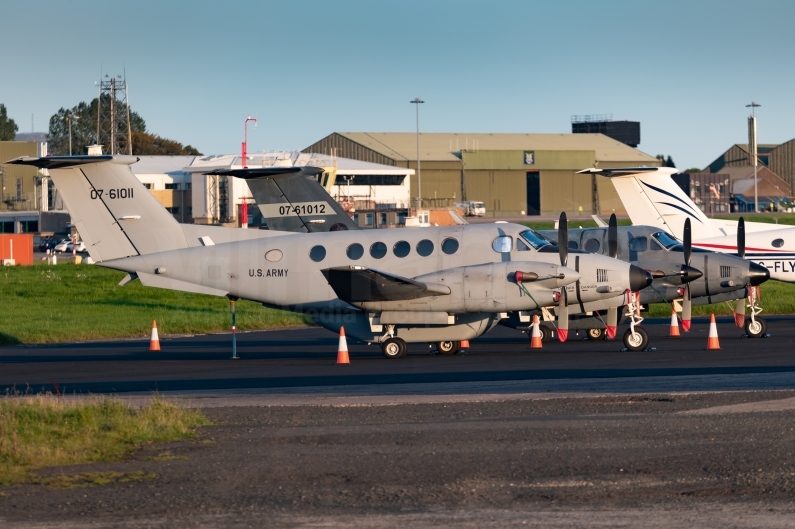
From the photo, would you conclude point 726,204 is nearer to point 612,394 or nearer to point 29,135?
point 29,135

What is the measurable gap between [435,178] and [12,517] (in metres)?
96.9

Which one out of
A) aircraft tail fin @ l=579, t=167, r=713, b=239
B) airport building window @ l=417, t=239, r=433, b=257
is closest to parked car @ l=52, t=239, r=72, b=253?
aircraft tail fin @ l=579, t=167, r=713, b=239

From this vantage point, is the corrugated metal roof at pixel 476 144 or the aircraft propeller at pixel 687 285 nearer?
the aircraft propeller at pixel 687 285

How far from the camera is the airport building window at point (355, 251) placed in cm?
2262

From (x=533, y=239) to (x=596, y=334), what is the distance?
375 cm

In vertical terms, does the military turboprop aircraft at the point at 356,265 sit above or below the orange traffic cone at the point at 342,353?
above

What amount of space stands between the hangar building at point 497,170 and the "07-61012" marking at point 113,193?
7879cm

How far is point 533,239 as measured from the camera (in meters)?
22.3

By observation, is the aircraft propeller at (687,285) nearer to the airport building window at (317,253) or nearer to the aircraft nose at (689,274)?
the aircraft nose at (689,274)

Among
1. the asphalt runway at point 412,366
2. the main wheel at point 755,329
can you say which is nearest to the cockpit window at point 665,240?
the asphalt runway at point 412,366

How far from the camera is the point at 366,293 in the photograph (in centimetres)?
2111

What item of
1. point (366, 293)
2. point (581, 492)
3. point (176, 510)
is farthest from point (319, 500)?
point (366, 293)

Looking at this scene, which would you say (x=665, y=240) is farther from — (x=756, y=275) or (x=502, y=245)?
(x=502, y=245)

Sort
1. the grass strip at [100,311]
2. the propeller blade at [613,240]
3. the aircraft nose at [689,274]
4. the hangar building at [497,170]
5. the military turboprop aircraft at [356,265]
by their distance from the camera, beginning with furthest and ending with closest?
the hangar building at [497,170] → the grass strip at [100,311] → the propeller blade at [613,240] → the aircraft nose at [689,274] → the military turboprop aircraft at [356,265]
